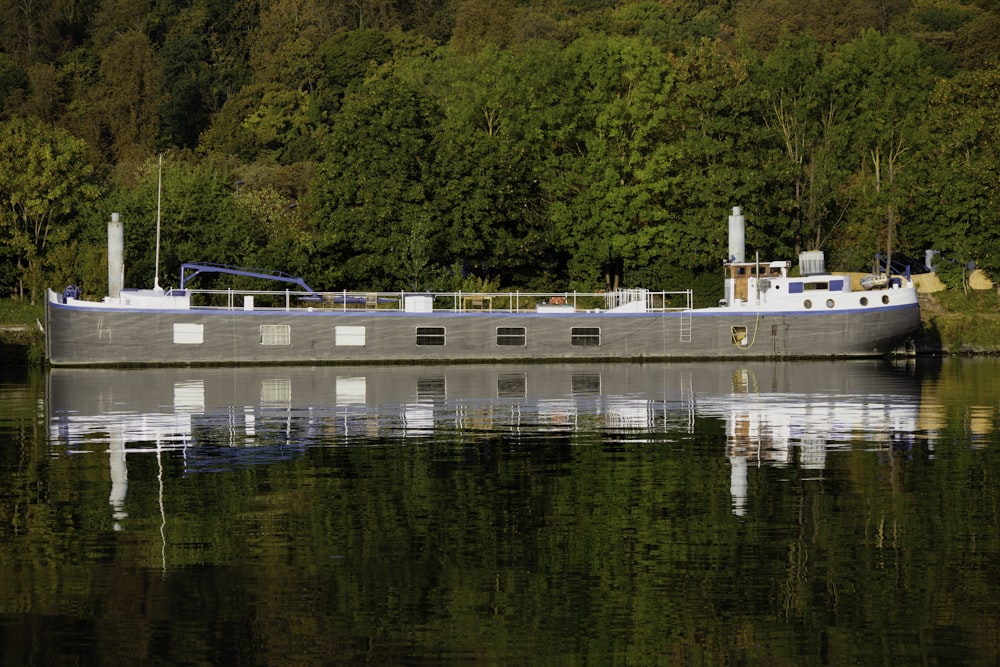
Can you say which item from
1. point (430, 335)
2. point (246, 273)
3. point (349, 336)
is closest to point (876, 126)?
point (430, 335)

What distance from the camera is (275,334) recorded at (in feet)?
282

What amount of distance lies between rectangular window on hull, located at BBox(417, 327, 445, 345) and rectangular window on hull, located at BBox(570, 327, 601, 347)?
7133 millimetres

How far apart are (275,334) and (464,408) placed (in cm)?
3300

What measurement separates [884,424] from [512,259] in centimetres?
5380

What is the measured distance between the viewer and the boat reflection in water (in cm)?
4253

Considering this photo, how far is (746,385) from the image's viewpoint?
66.2m

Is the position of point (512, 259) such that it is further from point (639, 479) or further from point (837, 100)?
point (639, 479)

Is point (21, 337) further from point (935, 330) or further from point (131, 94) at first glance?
point (131, 94)

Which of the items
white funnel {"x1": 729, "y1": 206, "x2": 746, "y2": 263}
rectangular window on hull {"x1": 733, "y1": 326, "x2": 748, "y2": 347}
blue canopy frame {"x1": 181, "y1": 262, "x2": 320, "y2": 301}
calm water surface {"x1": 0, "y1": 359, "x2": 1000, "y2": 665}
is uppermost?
white funnel {"x1": 729, "y1": 206, "x2": 746, "y2": 263}

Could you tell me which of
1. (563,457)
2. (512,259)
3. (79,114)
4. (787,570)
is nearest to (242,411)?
(563,457)

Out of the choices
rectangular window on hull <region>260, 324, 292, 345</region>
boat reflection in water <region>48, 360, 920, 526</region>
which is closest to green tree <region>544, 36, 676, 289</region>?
rectangular window on hull <region>260, 324, 292, 345</region>

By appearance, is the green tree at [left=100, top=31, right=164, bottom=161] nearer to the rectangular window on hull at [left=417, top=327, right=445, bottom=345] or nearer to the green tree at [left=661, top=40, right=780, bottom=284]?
the green tree at [left=661, top=40, right=780, bottom=284]

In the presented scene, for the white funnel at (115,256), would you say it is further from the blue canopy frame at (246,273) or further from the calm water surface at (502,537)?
the calm water surface at (502,537)

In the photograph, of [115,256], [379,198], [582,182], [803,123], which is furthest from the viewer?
[803,123]
